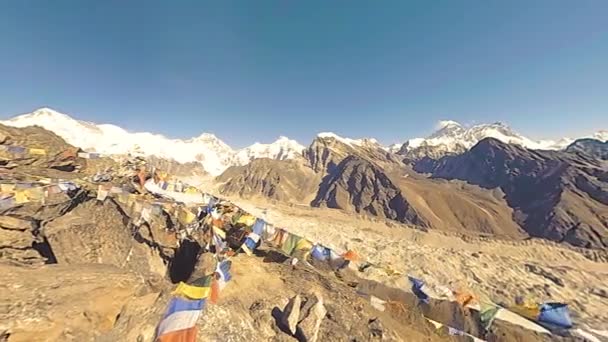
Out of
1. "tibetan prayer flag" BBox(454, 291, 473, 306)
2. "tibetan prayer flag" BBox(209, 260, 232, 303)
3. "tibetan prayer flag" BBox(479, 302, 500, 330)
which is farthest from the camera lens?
"tibetan prayer flag" BBox(454, 291, 473, 306)

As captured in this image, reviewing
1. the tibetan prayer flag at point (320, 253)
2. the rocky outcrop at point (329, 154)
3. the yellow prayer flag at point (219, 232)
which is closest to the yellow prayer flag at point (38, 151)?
the yellow prayer flag at point (219, 232)

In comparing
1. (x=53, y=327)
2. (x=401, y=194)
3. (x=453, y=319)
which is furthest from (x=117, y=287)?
(x=401, y=194)

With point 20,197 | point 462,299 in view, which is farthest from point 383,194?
point 20,197

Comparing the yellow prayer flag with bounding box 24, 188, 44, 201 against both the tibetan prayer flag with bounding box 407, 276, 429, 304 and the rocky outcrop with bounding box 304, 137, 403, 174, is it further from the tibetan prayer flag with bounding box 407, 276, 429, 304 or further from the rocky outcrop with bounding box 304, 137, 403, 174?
the rocky outcrop with bounding box 304, 137, 403, 174

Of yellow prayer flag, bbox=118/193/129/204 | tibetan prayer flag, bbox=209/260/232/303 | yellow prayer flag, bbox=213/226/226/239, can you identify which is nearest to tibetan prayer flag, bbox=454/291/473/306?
tibetan prayer flag, bbox=209/260/232/303

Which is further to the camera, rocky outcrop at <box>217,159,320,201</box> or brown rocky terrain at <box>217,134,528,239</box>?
rocky outcrop at <box>217,159,320,201</box>

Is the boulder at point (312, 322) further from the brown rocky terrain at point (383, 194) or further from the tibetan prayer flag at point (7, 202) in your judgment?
the brown rocky terrain at point (383, 194)
